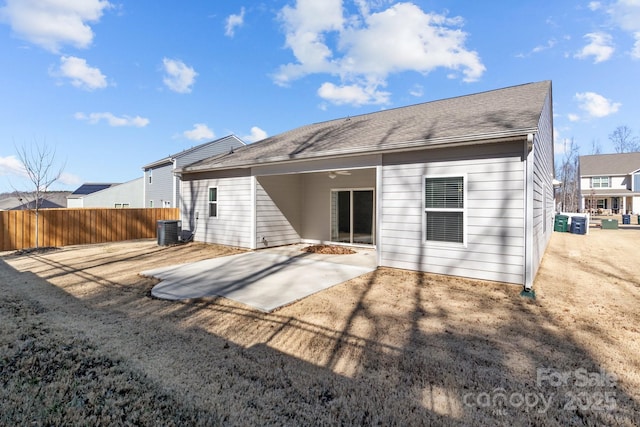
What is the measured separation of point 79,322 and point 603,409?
17.9ft

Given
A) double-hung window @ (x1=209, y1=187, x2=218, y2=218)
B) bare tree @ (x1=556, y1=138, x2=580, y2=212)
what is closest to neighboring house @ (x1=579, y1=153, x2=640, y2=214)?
bare tree @ (x1=556, y1=138, x2=580, y2=212)

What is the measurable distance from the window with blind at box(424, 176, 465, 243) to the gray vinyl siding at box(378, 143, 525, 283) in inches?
4.2

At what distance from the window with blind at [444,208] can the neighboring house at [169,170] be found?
1763cm

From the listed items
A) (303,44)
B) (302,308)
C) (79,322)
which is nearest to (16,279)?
(79,322)

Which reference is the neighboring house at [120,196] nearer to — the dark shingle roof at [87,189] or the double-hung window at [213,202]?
the dark shingle roof at [87,189]

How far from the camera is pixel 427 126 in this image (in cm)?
706

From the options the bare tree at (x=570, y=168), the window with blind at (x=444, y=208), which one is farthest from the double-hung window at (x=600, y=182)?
the window with blind at (x=444, y=208)

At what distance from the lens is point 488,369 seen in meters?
2.84

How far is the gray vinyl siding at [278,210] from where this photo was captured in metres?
9.91

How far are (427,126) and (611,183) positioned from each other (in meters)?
42.2

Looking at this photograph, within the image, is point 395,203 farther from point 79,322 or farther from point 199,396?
point 79,322

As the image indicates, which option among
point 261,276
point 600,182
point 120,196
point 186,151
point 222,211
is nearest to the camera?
point 261,276

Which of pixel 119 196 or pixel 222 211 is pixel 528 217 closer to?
pixel 222 211

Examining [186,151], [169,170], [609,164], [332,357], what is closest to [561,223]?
[332,357]
